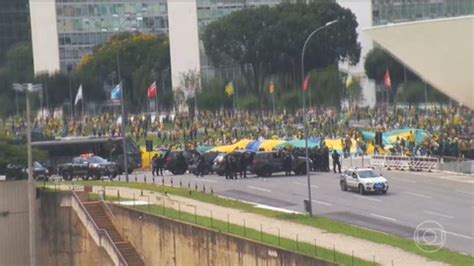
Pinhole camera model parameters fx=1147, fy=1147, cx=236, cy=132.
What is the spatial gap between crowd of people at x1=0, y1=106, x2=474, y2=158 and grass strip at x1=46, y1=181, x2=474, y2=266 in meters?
17.3

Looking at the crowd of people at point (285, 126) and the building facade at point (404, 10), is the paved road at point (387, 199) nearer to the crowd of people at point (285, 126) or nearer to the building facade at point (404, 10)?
the building facade at point (404, 10)

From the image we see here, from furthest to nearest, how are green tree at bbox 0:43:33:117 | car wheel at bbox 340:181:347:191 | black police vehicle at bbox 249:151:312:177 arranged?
green tree at bbox 0:43:33:117 < black police vehicle at bbox 249:151:312:177 < car wheel at bbox 340:181:347:191

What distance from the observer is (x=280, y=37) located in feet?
380

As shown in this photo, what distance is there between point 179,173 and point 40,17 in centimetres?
7915

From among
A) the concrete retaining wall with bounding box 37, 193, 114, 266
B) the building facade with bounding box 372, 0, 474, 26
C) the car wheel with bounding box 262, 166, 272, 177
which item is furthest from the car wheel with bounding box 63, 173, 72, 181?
the building facade with bounding box 372, 0, 474, 26

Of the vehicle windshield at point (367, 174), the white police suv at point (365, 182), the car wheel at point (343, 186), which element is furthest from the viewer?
the car wheel at point (343, 186)

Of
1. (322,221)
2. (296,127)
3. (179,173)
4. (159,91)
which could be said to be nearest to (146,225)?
(322,221)

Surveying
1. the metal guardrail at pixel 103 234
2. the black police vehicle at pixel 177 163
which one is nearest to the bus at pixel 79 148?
the black police vehicle at pixel 177 163

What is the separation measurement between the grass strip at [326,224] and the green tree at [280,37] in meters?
64.4

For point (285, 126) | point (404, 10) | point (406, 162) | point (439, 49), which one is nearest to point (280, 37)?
point (404, 10)

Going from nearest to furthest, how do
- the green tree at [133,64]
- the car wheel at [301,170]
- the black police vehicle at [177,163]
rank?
the car wheel at [301,170], the black police vehicle at [177,163], the green tree at [133,64]

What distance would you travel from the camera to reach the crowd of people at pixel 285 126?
2768 inches

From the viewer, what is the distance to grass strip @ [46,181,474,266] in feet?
95.0

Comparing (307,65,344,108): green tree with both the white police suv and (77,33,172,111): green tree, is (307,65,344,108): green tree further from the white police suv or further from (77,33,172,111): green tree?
the white police suv
